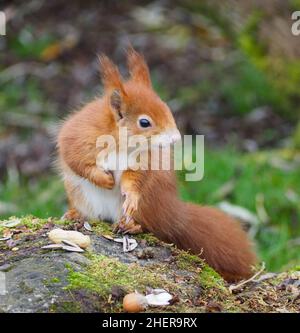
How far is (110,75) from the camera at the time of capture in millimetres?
4051

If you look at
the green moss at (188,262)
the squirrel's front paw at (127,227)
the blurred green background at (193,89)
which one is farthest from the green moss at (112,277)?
the blurred green background at (193,89)

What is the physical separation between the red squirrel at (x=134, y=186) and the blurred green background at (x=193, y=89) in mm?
1324

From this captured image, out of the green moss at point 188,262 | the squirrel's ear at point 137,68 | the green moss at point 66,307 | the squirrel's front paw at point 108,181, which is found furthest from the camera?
the squirrel's ear at point 137,68

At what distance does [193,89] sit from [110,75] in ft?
18.1

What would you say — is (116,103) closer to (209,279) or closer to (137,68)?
(137,68)

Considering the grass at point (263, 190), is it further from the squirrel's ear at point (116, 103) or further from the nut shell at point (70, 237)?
the nut shell at point (70, 237)

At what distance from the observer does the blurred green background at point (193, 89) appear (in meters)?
6.85

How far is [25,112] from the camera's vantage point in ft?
30.0

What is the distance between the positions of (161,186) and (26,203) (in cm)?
338

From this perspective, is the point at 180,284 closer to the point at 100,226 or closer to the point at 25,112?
the point at 100,226

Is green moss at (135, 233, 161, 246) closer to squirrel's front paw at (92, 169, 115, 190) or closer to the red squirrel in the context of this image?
the red squirrel

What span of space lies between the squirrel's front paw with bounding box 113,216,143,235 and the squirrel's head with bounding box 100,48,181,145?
40 centimetres

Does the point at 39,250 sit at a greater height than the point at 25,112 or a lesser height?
lesser

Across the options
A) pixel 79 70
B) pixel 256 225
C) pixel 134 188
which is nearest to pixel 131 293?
pixel 134 188
